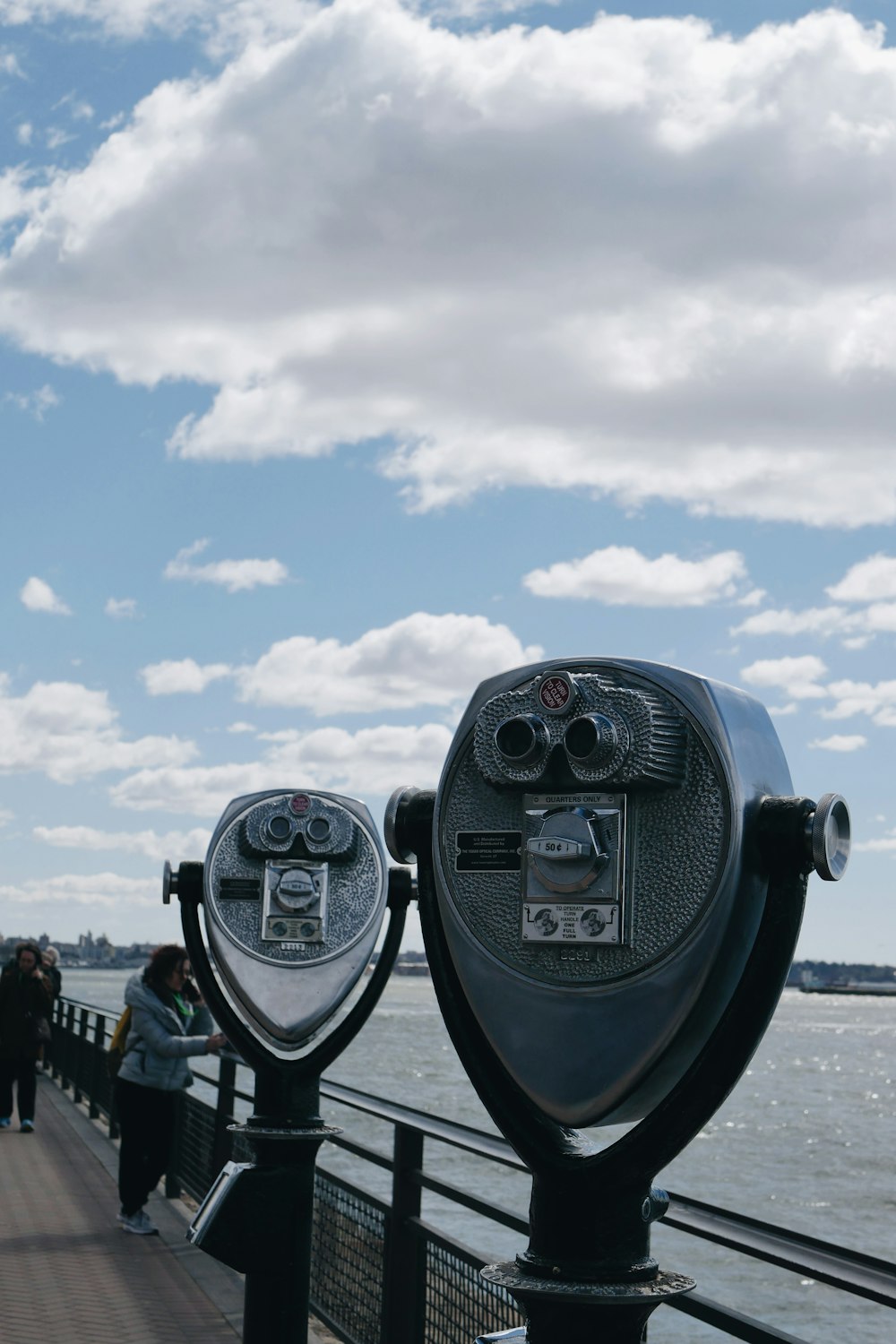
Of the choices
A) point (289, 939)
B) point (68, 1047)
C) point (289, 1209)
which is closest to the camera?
point (289, 1209)

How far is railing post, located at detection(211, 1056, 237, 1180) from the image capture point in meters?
8.12

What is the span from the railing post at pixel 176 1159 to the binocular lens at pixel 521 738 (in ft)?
23.7

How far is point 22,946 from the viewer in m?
12.3

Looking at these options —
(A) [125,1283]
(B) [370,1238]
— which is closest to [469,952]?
(B) [370,1238]

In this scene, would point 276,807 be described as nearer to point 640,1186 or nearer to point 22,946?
point 640,1186

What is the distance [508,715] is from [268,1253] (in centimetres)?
256

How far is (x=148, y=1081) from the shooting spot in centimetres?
795

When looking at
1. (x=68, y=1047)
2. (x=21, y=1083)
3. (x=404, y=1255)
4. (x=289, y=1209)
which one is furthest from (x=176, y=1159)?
(x=68, y=1047)

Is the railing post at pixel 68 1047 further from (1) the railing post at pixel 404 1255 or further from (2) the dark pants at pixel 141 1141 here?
(1) the railing post at pixel 404 1255

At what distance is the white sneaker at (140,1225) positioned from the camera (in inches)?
316

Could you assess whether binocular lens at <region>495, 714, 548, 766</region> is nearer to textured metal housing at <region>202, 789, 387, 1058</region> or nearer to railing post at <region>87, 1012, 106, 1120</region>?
textured metal housing at <region>202, 789, 387, 1058</region>

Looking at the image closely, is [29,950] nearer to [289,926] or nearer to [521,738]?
[289,926]

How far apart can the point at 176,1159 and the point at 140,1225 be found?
54.3 inches

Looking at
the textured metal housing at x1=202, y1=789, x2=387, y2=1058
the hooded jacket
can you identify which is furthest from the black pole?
the hooded jacket
